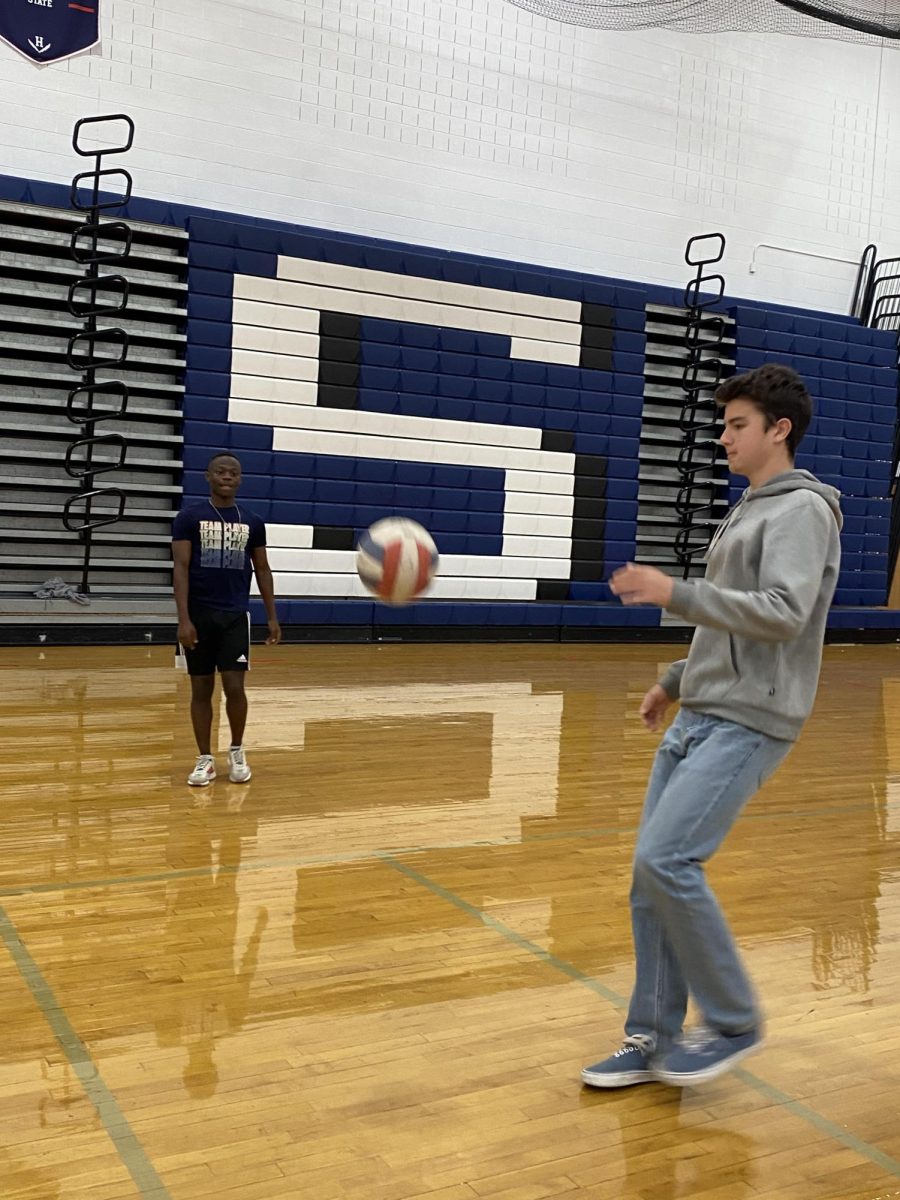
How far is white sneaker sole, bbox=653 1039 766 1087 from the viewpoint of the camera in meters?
2.62

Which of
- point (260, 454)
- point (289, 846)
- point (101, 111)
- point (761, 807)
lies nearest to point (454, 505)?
point (260, 454)

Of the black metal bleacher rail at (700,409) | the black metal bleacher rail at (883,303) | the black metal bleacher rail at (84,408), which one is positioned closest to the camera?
the black metal bleacher rail at (84,408)

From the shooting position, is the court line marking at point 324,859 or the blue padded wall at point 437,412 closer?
the court line marking at point 324,859

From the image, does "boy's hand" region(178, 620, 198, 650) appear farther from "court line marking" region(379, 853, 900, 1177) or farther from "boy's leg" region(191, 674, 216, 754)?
"court line marking" region(379, 853, 900, 1177)

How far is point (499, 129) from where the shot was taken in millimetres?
11414

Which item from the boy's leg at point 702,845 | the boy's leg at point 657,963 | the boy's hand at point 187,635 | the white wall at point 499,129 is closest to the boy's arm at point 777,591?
the boy's leg at point 702,845

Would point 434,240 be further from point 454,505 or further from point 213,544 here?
point 213,544

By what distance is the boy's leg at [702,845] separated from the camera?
250 centimetres

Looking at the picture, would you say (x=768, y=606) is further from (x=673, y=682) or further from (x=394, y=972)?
(x=394, y=972)

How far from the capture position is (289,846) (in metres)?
4.53

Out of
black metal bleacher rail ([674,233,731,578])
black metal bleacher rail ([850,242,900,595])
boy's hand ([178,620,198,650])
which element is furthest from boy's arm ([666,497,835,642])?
black metal bleacher rail ([850,242,900,595])

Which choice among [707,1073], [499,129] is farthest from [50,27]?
[707,1073]

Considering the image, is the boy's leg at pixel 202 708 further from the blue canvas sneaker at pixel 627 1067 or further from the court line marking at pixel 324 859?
the blue canvas sneaker at pixel 627 1067

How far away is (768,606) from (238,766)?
138 inches
